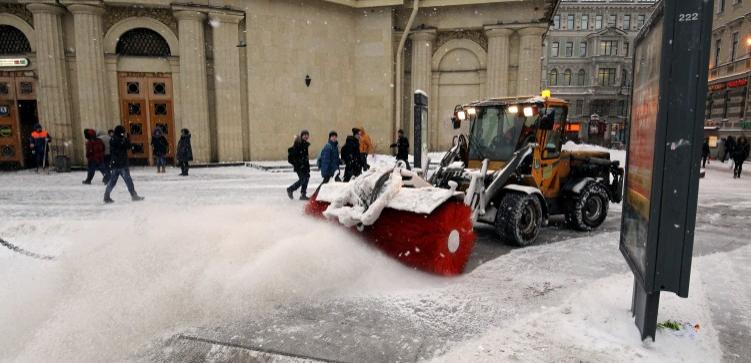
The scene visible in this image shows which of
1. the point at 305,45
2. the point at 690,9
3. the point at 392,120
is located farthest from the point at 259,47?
the point at 690,9

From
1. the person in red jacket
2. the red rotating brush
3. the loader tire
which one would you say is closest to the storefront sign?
the person in red jacket

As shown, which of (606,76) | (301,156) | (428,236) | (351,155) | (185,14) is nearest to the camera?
(428,236)

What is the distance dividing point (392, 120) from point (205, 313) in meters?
17.3

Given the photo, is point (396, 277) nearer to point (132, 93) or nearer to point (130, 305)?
point (130, 305)

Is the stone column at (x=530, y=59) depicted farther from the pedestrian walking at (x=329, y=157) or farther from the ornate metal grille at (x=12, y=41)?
the ornate metal grille at (x=12, y=41)

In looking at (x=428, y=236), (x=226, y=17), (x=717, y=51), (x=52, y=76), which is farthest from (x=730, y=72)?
(x=52, y=76)

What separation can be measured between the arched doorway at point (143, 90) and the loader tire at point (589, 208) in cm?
1551

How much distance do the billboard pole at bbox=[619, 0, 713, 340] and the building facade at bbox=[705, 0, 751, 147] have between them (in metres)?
28.6

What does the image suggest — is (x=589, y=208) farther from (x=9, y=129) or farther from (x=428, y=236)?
(x=9, y=129)

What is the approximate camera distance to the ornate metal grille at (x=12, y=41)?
638 inches

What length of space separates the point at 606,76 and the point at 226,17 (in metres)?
55.8

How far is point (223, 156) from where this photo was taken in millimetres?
17672

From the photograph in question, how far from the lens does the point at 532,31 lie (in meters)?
19.0

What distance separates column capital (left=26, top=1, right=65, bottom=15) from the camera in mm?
15356
